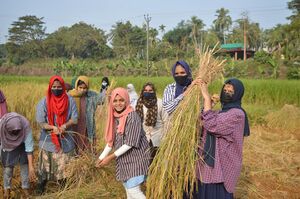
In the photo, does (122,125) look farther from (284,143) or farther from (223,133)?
(284,143)

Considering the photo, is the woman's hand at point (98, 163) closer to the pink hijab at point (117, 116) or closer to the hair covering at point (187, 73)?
the pink hijab at point (117, 116)

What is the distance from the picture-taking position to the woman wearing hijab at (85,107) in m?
3.64

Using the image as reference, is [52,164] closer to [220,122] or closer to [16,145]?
[16,145]

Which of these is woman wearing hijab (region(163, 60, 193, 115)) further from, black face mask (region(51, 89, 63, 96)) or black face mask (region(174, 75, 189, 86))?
black face mask (region(51, 89, 63, 96))

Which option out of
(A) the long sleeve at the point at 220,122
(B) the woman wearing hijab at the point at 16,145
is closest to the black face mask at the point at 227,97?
(A) the long sleeve at the point at 220,122

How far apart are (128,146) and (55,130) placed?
966mm

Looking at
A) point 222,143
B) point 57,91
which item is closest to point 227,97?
point 222,143

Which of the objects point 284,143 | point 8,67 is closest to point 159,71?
point 8,67

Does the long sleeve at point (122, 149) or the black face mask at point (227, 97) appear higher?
the black face mask at point (227, 97)

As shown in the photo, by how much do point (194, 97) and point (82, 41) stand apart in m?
41.1

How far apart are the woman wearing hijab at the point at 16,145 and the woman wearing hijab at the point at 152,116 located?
101 cm

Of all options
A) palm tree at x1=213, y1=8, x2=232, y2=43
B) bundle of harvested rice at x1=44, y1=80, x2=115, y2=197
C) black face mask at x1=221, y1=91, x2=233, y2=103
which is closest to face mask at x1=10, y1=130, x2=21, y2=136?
bundle of harvested rice at x1=44, y1=80, x2=115, y2=197

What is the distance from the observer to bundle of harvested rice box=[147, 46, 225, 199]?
7.08 ft

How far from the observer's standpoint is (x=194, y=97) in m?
2.19
